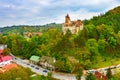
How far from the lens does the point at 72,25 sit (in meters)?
66.4

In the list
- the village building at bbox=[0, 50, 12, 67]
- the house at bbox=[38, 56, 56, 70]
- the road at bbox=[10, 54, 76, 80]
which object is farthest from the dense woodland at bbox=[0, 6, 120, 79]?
the village building at bbox=[0, 50, 12, 67]

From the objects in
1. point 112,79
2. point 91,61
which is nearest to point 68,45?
point 91,61

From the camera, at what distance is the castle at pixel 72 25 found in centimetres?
6556

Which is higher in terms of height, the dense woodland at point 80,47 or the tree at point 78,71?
the dense woodland at point 80,47

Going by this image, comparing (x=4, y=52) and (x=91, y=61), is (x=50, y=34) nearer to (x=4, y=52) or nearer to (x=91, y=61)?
(x=4, y=52)

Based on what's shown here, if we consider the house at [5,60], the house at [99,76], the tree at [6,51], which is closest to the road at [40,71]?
the house at [5,60]

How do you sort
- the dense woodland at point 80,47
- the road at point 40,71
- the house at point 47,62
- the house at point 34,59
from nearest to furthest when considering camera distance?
the road at point 40,71
the dense woodland at point 80,47
the house at point 47,62
the house at point 34,59

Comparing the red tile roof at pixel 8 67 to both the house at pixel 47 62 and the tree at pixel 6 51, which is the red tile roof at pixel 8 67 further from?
the tree at pixel 6 51

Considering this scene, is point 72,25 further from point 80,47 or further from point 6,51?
point 6,51

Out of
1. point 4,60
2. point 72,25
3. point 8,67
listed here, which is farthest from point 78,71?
point 72,25

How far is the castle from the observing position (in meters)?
65.6

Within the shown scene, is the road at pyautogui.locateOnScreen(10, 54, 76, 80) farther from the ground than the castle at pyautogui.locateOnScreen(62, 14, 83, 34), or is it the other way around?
the castle at pyautogui.locateOnScreen(62, 14, 83, 34)

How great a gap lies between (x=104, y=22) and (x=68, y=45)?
38.3 feet

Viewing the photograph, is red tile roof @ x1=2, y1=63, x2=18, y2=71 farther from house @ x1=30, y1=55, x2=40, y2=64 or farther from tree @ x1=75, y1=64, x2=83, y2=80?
tree @ x1=75, y1=64, x2=83, y2=80
